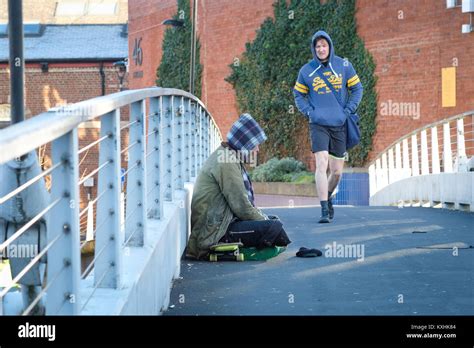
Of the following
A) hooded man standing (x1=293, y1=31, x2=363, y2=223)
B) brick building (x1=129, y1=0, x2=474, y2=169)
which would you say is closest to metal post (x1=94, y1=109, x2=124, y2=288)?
hooded man standing (x1=293, y1=31, x2=363, y2=223)

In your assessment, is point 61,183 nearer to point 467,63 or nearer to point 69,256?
point 69,256

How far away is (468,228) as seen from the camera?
10.2 meters

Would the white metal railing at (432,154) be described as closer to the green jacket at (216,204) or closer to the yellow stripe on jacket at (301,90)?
the yellow stripe on jacket at (301,90)

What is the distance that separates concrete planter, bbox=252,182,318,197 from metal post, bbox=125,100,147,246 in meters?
17.8

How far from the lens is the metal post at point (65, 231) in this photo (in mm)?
3369

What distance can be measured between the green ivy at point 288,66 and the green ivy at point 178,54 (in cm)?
416

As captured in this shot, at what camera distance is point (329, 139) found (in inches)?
416

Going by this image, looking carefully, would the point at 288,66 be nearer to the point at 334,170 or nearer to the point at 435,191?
the point at 435,191

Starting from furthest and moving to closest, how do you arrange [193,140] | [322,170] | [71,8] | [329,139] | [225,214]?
[71,8]
[329,139]
[322,170]
[193,140]
[225,214]

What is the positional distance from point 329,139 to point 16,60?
3.37 m

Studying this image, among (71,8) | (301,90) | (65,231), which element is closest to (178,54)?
(71,8)

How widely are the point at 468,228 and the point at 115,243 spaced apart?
663 cm

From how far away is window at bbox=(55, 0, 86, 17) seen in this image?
50156 mm
